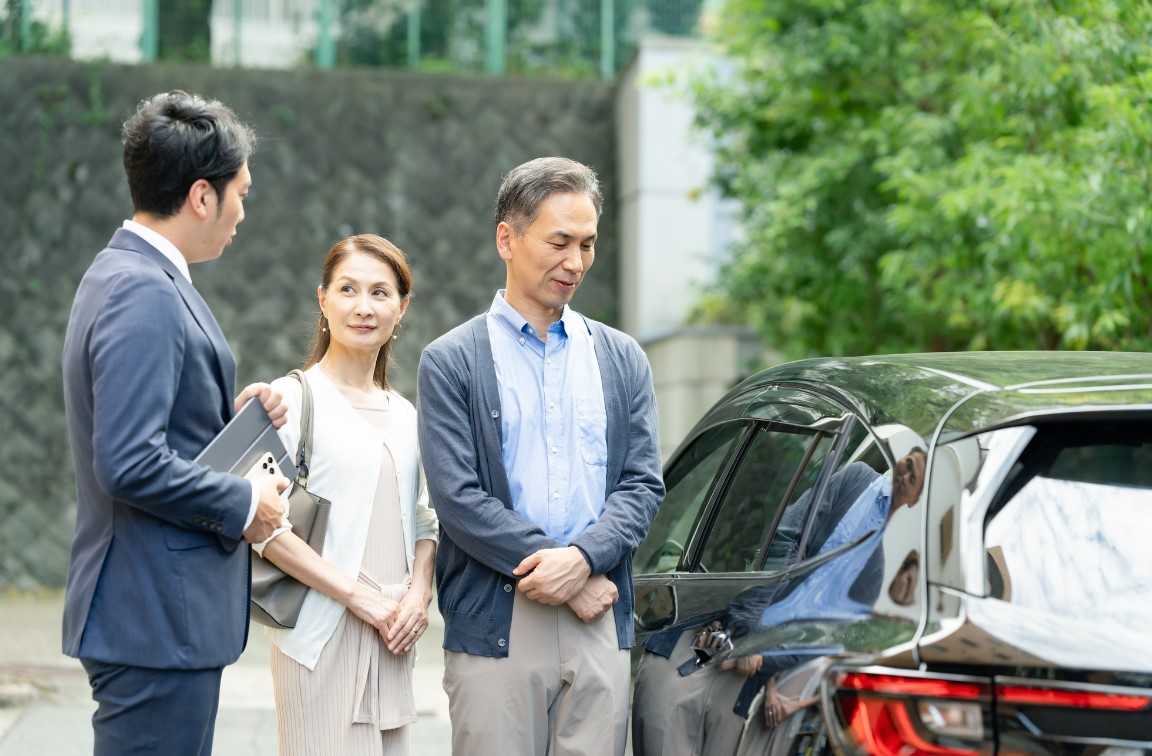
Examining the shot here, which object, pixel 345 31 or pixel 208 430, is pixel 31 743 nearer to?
pixel 208 430

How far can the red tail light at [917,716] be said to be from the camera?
6.68ft

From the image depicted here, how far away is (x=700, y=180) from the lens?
10.8 metres

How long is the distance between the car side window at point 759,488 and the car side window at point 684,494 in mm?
173

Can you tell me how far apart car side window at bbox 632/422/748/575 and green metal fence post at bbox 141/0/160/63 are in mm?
8813

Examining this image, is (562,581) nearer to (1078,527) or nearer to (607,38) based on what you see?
(1078,527)

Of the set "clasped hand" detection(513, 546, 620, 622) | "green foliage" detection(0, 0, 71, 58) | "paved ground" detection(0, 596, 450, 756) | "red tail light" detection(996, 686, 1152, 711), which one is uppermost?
"green foliage" detection(0, 0, 71, 58)

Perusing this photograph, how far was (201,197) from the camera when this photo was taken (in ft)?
8.71

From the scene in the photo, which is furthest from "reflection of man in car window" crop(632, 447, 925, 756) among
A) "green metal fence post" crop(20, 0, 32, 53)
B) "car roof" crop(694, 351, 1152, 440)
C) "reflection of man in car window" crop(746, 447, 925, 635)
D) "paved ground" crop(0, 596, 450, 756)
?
"green metal fence post" crop(20, 0, 32, 53)

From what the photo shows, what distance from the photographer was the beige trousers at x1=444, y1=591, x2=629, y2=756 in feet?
9.91

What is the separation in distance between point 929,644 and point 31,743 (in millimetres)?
4952

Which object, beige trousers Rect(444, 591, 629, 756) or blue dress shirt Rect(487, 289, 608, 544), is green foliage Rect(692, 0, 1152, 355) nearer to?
blue dress shirt Rect(487, 289, 608, 544)

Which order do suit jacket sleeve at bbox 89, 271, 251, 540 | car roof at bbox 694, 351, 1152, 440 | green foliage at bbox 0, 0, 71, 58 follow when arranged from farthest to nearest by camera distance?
green foliage at bbox 0, 0, 71, 58
suit jacket sleeve at bbox 89, 271, 251, 540
car roof at bbox 694, 351, 1152, 440

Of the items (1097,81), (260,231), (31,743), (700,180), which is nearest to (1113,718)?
(1097,81)

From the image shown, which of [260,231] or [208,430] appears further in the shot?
[260,231]
